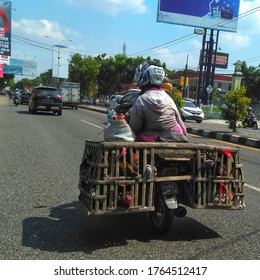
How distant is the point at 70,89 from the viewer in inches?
1639

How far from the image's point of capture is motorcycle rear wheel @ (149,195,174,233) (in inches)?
160

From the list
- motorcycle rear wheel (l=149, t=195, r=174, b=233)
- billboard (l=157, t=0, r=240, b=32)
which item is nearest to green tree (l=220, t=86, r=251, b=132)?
motorcycle rear wheel (l=149, t=195, r=174, b=233)

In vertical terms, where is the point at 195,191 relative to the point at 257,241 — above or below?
above

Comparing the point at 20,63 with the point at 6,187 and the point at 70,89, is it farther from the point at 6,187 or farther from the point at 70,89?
the point at 6,187

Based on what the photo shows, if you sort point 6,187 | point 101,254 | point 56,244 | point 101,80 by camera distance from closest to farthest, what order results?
point 101,254 < point 56,244 < point 6,187 < point 101,80

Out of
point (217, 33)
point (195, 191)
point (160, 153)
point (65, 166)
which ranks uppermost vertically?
point (217, 33)

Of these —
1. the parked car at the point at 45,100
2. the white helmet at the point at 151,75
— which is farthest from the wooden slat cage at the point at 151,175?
the parked car at the point at 45,100

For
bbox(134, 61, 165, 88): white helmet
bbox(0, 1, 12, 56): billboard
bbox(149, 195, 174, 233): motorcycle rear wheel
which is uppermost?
bbox(0, 1, 12, 56): billboard

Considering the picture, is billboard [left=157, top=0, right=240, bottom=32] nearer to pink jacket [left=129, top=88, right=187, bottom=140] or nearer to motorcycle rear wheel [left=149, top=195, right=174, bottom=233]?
pink jacket [left=129, top=88, right=187, bottom=140]

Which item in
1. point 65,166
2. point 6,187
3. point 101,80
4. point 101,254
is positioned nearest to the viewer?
point 101,254

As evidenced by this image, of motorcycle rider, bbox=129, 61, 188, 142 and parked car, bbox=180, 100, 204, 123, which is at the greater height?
motorcycle rider, bbox=129, 61, 188, 142

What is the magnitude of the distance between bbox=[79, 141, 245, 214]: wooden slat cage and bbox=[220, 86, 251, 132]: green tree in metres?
14.2

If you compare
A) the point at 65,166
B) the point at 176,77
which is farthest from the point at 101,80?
the point at 65,166

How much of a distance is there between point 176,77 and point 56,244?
76.7 m
